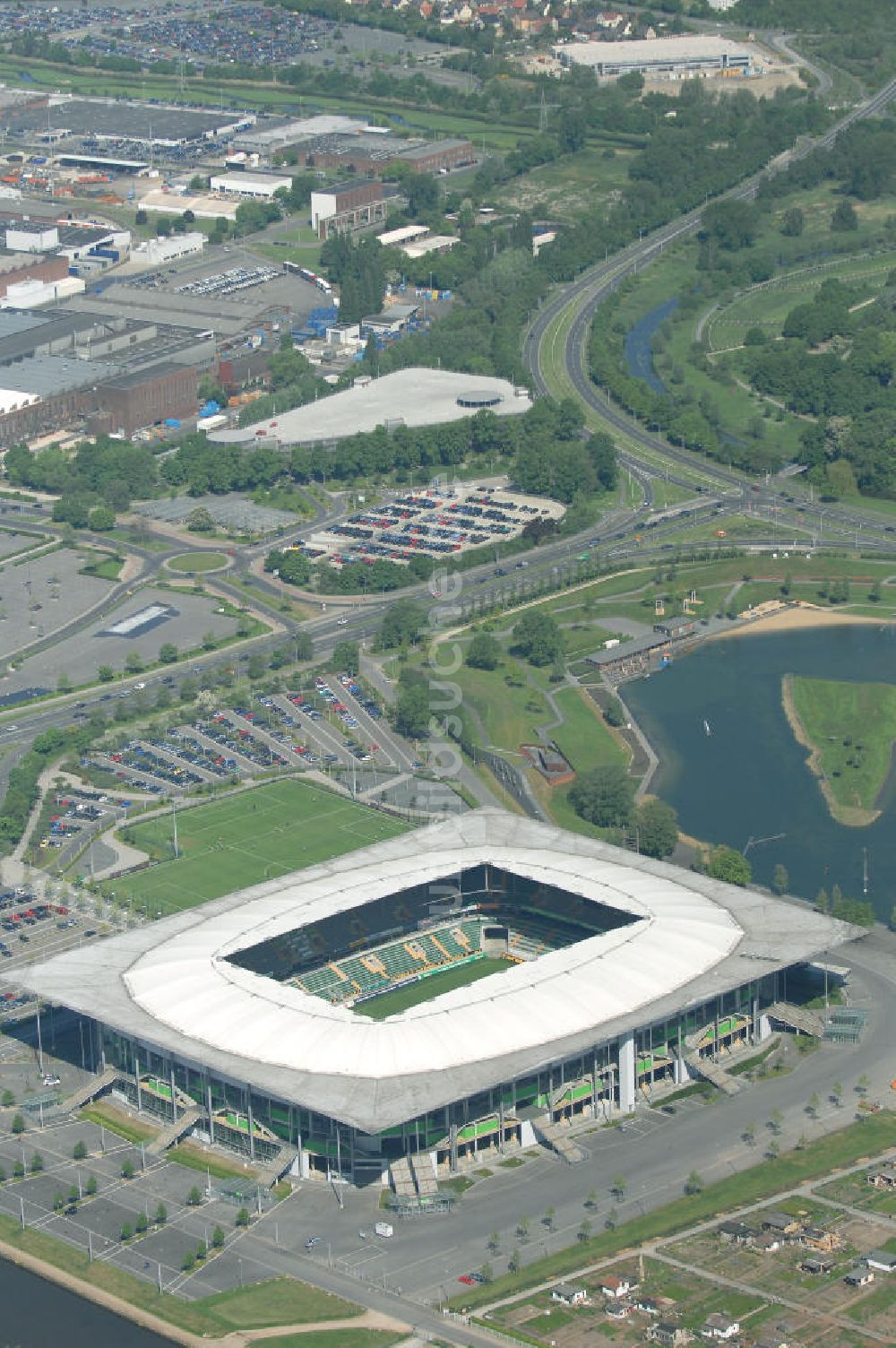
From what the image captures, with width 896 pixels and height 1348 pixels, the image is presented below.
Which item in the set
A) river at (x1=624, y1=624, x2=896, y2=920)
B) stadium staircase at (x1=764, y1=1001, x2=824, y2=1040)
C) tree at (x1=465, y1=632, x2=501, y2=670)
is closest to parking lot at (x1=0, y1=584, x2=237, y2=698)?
tree at (x1=465, y1=632, x2=501, y2=670)

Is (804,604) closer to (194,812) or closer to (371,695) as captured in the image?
(371,695)

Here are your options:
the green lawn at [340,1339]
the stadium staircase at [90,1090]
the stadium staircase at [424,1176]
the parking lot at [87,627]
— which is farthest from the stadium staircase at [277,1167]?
the parking lot at [87,627]

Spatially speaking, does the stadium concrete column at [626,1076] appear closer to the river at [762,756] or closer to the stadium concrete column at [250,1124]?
the stadium concrete column at [250,1124]

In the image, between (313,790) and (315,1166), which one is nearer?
(315,1166)

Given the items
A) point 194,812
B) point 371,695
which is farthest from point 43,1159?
point 371,695

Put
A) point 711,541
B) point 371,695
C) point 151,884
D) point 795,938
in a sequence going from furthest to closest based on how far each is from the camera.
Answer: point 711,541
point 371,695
point 151,884
point 795,938

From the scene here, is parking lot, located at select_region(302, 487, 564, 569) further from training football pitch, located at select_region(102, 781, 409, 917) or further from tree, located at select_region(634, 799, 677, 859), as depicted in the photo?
tree, located at select_region(634, 799, 677, 859)

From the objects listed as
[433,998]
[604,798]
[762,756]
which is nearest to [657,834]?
[604,798]

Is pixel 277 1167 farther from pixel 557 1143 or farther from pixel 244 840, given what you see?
pixel 244 840
